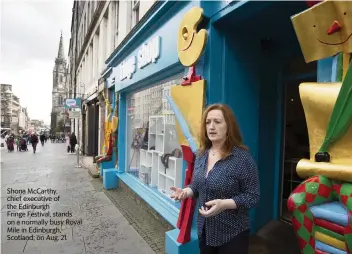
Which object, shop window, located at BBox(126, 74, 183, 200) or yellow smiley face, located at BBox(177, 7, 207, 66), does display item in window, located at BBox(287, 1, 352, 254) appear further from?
shop window, located at BBox(126, 74, 183, 200)

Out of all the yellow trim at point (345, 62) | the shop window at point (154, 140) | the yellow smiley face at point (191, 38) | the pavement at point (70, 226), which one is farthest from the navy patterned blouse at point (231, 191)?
the shop window at point (154, 140)

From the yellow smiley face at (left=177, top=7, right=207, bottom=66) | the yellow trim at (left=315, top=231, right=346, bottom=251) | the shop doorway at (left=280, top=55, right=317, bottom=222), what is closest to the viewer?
the yellow trim at (left=315, top=231, right=346, bottom=251)

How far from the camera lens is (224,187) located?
180cm

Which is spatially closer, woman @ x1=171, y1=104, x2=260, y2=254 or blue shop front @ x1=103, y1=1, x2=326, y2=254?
woman @ x1=171, y1=104, x2=260, y2=254

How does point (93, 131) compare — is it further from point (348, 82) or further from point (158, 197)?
point (348, 82)

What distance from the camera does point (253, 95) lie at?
3.59 metres

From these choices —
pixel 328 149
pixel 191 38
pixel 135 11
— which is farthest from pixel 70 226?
pixel 135 11

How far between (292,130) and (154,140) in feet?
9.27

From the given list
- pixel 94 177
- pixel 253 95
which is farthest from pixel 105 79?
pixel 253 95

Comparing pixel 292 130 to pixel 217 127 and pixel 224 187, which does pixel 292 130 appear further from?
pixel 224 187

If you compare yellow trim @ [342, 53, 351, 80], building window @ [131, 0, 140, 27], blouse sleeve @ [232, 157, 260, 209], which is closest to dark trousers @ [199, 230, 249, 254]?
blouse sleeve @ [232, 157, 260, 209]

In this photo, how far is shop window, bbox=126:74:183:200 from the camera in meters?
4.96

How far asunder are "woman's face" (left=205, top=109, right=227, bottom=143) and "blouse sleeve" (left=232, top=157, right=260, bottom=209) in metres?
0.24

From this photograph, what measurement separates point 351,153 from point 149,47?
402cm
